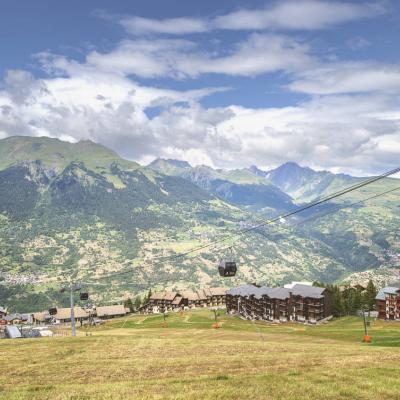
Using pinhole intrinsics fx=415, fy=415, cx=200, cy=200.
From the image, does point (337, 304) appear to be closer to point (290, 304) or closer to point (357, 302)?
point (357, 302)

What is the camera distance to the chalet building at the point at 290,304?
162 m

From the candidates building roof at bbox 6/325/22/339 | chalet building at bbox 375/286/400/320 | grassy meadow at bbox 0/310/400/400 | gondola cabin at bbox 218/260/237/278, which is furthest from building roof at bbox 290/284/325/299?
grassy meadow at bbox 0/310/400/400

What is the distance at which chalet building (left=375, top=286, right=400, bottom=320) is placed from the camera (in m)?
156

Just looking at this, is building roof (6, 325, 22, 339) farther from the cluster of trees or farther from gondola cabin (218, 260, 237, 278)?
the cluster of trees

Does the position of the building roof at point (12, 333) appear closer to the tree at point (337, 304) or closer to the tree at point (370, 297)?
the tree at point (337, 304)

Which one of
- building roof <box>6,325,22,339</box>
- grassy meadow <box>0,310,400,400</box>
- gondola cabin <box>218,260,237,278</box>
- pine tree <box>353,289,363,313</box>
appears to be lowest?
building roof <box>6,325,22,339</box>

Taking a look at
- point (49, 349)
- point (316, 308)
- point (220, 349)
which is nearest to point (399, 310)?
point (316, 308)

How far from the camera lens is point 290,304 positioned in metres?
176

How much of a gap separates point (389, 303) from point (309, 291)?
29925 mm

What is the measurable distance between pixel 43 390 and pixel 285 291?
16264 cm

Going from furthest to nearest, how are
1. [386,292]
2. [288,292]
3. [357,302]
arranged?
[288,292] → [386,292] → [357,302]

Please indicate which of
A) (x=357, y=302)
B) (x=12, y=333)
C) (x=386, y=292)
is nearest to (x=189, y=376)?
(x=12, y=333)

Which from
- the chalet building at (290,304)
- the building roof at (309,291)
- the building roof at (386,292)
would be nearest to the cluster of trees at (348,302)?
the chalet building at (290,304)

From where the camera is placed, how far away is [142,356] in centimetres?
3972
